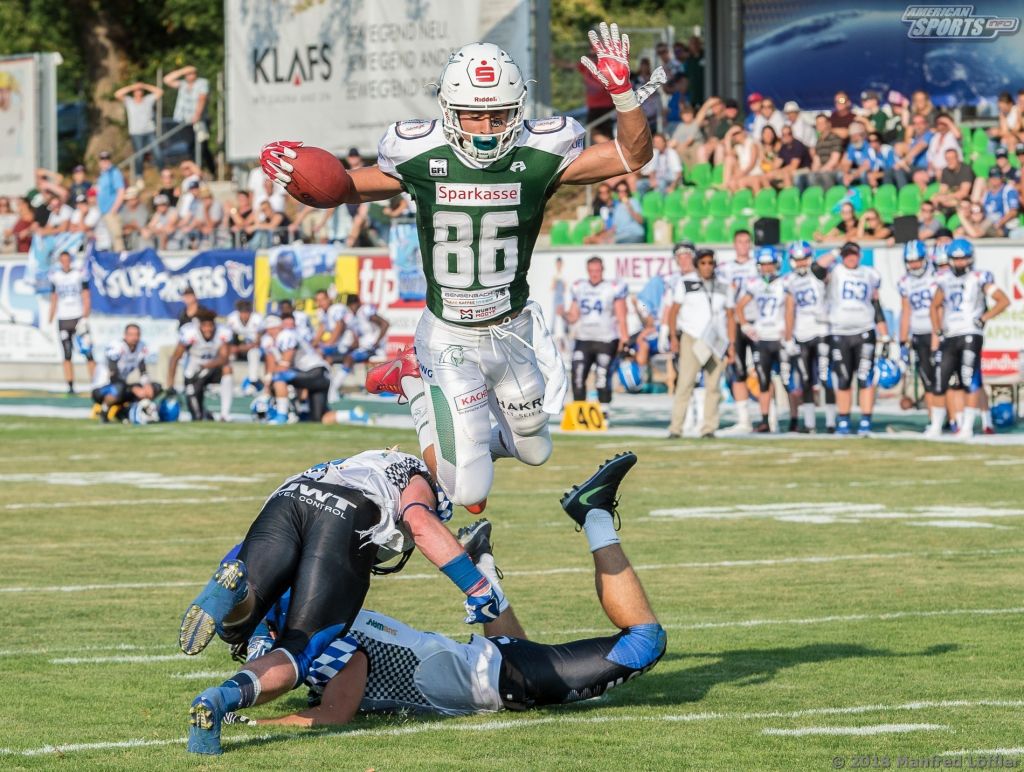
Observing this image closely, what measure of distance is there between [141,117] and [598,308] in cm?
1781

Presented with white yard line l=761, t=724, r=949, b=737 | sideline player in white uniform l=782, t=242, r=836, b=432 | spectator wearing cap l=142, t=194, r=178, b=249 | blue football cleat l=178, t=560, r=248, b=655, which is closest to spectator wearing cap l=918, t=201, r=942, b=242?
sideline player in white uniform l=782, t=242, r=836, b=432

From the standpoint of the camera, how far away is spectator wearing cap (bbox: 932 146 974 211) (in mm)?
20938

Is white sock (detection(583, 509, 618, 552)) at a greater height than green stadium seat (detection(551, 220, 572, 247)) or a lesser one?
lesser

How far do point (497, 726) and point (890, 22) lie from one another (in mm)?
21469

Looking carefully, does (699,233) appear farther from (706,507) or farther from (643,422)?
(706,507)

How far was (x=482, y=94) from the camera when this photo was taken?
6.57m

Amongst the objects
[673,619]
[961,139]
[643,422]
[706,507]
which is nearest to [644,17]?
[961,139]

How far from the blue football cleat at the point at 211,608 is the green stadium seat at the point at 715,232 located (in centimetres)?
1767

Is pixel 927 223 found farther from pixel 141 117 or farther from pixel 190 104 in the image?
pixel 141 117

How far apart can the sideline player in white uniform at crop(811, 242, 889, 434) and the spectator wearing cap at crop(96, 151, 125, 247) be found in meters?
14.4

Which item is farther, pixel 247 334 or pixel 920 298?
pixel 247 334

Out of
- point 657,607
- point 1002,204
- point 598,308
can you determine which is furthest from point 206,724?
point 1002,204

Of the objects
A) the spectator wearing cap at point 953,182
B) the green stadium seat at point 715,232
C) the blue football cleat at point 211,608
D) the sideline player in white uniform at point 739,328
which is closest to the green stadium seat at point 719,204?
the green stadium seat at point 715,232

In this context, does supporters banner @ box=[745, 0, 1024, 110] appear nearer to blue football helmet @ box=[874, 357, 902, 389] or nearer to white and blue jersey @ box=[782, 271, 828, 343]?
blue football helmet @ box=[874, 357, 902, 389]
